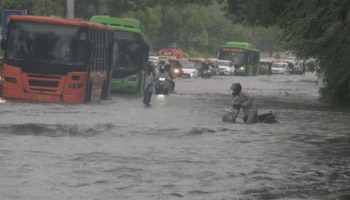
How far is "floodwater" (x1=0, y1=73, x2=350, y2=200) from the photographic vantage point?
45.3ft

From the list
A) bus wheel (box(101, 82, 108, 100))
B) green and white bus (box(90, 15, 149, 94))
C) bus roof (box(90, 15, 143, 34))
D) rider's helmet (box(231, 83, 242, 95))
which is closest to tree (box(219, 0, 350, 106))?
rider's helmet (box(231, 83, 242, 95))

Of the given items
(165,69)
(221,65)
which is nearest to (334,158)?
(165,69)

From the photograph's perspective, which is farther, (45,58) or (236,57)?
(236,57)

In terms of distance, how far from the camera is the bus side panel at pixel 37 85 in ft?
108

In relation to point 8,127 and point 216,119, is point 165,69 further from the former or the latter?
point 8,127

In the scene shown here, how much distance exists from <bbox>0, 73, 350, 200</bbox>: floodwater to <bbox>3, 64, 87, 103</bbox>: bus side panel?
695 mm

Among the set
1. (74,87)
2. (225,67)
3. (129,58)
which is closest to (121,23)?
(129,58)

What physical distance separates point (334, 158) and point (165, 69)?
27.1 m

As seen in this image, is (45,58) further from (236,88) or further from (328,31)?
(328,31)

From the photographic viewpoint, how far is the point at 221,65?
10194cm

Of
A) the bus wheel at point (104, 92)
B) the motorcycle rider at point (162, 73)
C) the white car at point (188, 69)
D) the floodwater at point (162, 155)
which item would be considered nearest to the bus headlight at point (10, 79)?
the floodwater at point (162, 155)

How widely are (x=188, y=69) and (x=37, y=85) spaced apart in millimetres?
55455

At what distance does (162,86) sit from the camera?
155ft

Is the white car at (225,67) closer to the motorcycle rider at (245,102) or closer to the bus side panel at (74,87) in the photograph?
the bus side panel at (74,87)
